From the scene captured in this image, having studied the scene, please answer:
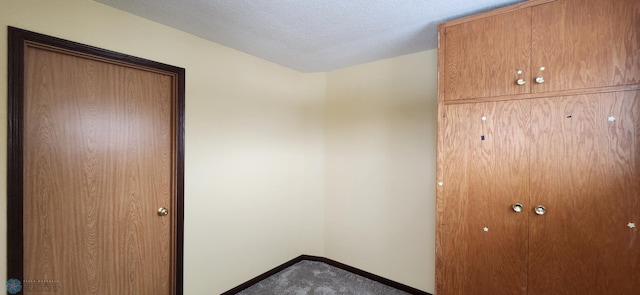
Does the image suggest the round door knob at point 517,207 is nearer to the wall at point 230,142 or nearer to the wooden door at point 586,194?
the wooden door at point 586,194

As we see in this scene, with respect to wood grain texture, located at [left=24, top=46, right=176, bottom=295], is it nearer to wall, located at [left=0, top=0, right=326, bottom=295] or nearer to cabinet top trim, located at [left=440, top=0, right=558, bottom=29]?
wall, located at [left=0, top=0, right=326, bottom=295]

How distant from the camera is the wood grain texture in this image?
1.44m

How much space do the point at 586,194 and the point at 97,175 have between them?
279 cm

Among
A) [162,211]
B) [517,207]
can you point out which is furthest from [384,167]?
[162,211]

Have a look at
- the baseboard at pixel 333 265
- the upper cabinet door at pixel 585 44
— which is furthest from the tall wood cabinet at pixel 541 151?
the baseboard at pixel 333 265

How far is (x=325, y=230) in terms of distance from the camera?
3047mm

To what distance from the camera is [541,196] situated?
140 centimetres

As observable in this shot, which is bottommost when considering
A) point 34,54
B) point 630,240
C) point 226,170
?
point 630,240

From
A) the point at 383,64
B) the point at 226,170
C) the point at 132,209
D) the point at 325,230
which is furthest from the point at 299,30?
the point at 325,230

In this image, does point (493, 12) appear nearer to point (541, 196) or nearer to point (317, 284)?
point (541, 196)

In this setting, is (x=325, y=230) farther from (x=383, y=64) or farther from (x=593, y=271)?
(x=593, y=271)

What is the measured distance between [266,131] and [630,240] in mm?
2537

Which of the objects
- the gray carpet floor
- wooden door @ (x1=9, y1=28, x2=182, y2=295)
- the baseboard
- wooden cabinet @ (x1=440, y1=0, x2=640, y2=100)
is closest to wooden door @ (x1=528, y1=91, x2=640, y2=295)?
wooden cabinet @ (x1=440, y1=0, x2=640, y2=100)

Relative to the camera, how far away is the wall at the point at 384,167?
7.61 ft
